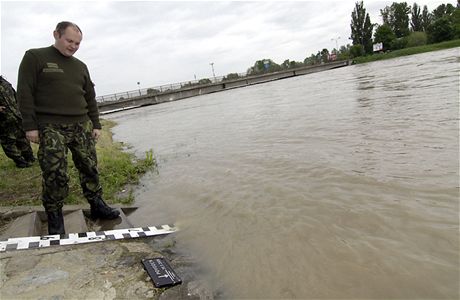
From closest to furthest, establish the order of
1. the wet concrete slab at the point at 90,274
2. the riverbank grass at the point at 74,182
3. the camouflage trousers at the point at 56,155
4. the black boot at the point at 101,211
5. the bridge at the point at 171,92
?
the wet concrete slab at the point at 90,274 → the camouflage trousers at the point at 56,155 → the black boot at the point at 101,211 → the riverbank grass at the point at 74,182 → the bridge at the point at 171,92

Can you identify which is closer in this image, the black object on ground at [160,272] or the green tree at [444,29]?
the black object on ground at [160,272]

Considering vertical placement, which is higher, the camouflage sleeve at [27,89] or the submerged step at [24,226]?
the camouflage sleeve at [27,89]

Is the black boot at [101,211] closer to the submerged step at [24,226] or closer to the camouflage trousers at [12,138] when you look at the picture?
the submerged step at [24,226]

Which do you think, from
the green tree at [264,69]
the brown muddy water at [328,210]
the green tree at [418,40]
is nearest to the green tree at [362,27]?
the green tree at [418,40]

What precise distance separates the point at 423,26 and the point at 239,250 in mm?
120015

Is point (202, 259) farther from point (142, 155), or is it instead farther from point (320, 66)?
point (320, 66)

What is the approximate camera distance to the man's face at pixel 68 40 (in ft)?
11.9

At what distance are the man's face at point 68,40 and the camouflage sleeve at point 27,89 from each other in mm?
293

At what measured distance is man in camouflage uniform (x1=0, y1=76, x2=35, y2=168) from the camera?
669cm

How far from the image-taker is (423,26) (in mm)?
102125

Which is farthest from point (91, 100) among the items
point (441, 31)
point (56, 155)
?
point (441, 31)

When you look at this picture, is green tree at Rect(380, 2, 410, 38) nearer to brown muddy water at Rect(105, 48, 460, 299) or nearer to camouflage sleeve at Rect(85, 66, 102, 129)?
brown muddy water at Rect(105, 48, 460, 299)

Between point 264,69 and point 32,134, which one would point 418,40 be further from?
point 32,134

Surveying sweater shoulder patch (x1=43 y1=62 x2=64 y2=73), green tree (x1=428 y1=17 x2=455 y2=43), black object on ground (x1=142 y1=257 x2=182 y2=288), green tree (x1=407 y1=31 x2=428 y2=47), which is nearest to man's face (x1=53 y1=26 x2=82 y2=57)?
sweater shoulder patch (x1=43 y1=62 x2=64 y2=73)
